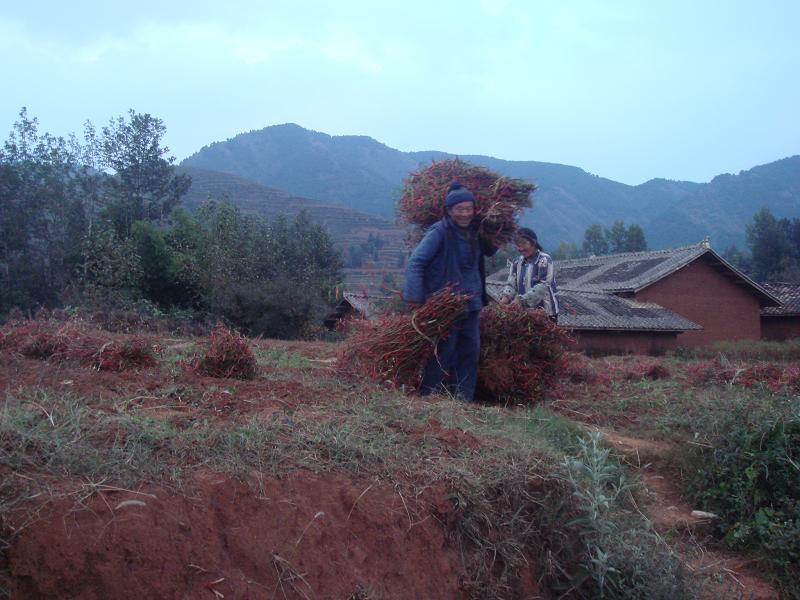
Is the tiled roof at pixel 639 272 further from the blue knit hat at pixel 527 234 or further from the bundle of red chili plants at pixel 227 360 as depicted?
the bundle of red chili plants at pixel 227 360

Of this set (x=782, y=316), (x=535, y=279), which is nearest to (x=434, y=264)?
(x=535, y=279)

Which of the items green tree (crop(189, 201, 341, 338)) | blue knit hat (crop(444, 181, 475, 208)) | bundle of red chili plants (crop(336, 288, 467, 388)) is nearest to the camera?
bundle of red chili plants (crop(336, 288, 467, 388))

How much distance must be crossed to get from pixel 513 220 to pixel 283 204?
52209 millimetres

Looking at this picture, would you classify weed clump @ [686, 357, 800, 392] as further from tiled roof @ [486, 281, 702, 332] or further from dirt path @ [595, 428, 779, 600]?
tiled roof @ [486, 281, 702, 332]

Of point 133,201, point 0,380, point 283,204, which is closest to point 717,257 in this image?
point 133,201

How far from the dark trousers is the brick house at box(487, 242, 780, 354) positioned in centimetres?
1784

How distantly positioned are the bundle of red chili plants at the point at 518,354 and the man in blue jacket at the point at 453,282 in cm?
22

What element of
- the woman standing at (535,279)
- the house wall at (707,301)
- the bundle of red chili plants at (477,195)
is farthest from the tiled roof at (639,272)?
the bundle of red chili plants at (477,195)

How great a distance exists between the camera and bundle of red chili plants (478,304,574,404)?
5.75 m

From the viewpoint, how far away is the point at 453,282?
5.55m

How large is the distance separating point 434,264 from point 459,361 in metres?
0.75

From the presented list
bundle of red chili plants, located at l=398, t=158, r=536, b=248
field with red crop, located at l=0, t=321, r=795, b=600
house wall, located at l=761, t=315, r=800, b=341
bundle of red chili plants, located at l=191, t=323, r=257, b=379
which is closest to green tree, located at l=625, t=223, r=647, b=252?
house wall, located at l=761, t=315, r=800, b=341

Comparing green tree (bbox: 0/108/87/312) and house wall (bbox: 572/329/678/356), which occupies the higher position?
green tree (bbox: 0/108/87/312)

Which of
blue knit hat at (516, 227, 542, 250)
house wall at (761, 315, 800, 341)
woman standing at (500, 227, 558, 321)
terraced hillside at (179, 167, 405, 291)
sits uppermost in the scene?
terraced hillside at (179, 167, 405, 291)
